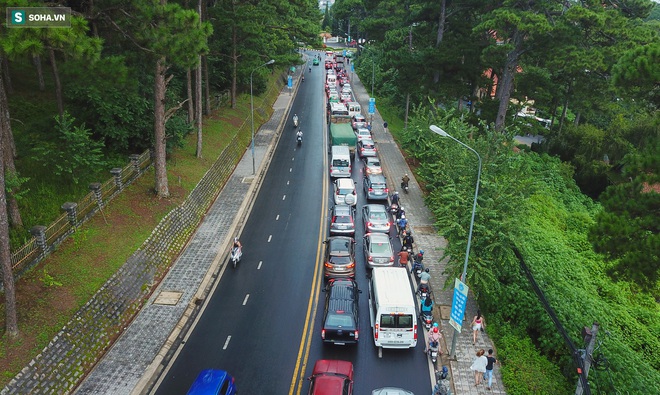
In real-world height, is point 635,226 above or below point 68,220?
above

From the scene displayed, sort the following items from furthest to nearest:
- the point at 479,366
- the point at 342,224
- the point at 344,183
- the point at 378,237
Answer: the point at 344,183, the point at 342,224, the point at 378,237, the point at 479,366

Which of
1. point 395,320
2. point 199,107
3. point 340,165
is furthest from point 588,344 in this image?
point 199,107

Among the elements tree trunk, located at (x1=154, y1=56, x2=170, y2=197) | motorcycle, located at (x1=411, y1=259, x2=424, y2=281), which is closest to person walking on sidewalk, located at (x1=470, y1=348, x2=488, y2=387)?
motorcycle, located at (x1=411, y1=259, x2=424, y2=281)

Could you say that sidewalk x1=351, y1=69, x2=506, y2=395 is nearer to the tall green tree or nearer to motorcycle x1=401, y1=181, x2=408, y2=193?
motorcycle x1=401, y1=181, x2=408, y2=193

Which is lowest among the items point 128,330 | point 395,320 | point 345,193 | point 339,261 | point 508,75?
point 128,330

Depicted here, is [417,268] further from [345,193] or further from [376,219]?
[345,193]

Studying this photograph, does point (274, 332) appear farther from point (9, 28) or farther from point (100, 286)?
point (9, 28)
